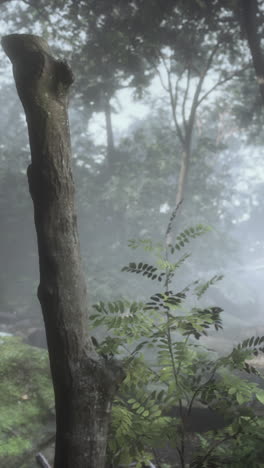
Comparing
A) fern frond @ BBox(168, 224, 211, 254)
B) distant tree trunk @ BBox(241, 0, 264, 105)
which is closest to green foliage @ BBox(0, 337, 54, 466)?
fern frond @ BBox(168, 224, 211, 254)

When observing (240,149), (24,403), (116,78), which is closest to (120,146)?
(116,78)

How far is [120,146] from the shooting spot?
21766mm

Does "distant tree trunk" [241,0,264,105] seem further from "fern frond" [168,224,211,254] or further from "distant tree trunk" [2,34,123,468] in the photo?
"distant tree trunk" [2,34,123,468]

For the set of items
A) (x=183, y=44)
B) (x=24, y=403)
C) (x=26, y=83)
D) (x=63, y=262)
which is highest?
(x=183, y=44)

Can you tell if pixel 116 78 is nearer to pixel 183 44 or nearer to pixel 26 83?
pixel 183 44

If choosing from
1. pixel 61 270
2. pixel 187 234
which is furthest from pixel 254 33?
pixel 61 270

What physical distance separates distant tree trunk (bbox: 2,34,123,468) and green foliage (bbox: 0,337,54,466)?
7.23 ft

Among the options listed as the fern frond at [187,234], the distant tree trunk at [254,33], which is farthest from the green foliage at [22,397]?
the distant tree trunk at [254,33]

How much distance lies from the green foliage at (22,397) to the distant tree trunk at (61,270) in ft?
7.23

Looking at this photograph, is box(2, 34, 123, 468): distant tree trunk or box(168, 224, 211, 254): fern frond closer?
box(2, 34, 123, 468): distant tree trunk

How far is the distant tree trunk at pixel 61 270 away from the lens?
5.28ft

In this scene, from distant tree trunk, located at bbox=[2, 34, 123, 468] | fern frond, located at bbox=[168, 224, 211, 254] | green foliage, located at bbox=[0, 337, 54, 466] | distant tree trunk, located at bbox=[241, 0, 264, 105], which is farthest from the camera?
distant tree trunk, located at bbox=[241, 0, 264, 105]

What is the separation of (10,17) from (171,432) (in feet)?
65.9

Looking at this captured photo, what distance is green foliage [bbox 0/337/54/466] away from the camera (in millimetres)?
3457
